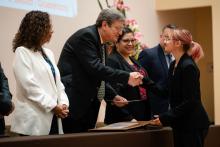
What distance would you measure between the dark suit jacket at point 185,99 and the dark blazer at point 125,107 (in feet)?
2.18

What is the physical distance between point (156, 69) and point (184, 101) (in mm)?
1346

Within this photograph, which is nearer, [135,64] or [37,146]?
[37,146]

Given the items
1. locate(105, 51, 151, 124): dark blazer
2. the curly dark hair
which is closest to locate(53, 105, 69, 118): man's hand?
the curly dark hair

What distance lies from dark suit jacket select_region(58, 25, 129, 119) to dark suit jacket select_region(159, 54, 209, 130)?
0.40 m

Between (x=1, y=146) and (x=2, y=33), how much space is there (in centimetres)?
190

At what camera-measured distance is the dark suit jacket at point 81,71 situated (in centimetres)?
342

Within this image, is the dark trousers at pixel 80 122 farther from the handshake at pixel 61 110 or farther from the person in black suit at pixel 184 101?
the person in black suit at pixel 184 101

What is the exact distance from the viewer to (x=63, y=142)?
2650mm

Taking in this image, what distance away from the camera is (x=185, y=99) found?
3133mm

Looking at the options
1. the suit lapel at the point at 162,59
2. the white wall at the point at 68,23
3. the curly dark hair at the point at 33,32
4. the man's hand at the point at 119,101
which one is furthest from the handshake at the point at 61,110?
the suit lapel at the point at 162,59

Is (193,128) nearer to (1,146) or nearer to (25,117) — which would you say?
(25,117)

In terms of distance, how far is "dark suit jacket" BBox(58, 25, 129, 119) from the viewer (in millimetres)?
3420

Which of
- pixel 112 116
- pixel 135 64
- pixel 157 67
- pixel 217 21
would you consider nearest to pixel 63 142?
pixel 112 116

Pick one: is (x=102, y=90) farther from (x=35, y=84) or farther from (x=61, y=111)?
(x=35, y=84)
